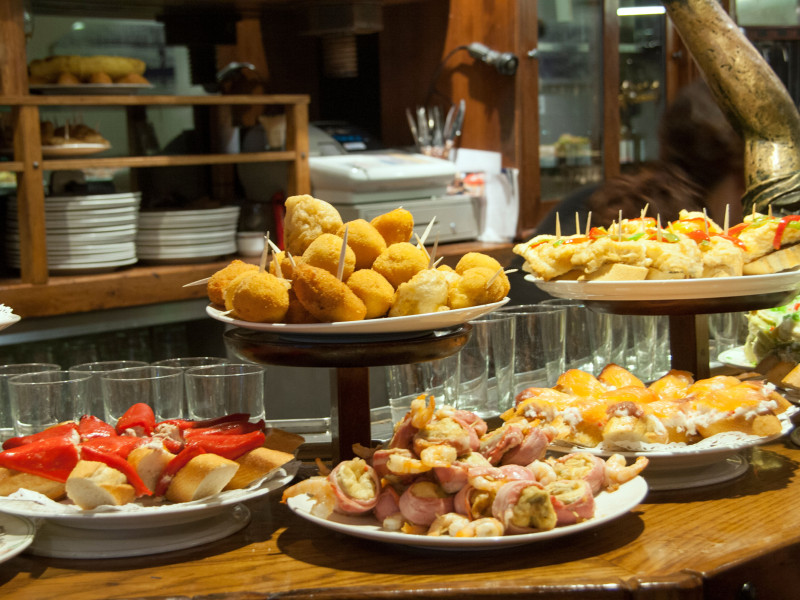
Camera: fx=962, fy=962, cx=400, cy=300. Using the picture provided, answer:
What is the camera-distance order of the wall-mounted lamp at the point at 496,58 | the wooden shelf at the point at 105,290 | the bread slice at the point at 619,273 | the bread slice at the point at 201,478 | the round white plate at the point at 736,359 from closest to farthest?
the bread slice at the point at 201,478 → the bread slice at the point at 619,273 → the round white plate at the point at 736,359 → the wooden shelf at the point at 105,290 → the wall-mounted lamp at the point at 496,58

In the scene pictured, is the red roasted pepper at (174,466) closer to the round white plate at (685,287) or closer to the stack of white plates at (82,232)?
the round white plate at (685,287)

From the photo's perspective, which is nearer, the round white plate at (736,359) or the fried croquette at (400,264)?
the fried croquette at (400,264)

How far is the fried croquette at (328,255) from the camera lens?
1.15 meters

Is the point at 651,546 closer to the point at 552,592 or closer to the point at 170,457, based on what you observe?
the point at 552,592

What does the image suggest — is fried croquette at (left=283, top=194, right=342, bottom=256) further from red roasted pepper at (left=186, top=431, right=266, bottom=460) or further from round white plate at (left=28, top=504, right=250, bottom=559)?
round white plate at (left=28, top=504, right=250, bottom=559)

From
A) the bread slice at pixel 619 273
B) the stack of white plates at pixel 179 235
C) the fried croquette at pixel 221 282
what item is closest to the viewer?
the fried croquette at pixel 221 282

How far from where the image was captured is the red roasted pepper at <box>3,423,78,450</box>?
113 centimetres

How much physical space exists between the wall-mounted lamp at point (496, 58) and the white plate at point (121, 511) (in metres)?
2.94

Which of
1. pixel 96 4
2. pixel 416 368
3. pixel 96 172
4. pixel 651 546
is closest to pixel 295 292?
pixel 416 368

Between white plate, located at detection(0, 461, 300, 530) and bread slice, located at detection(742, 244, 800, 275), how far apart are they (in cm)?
81

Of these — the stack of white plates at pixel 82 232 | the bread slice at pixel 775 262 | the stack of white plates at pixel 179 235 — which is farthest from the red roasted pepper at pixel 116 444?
the stack of white plates at pixel 179 235

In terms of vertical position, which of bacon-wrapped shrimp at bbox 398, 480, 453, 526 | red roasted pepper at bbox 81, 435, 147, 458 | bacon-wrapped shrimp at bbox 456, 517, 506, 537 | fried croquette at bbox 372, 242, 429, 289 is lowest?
bacon-wrapped shrimp at bbox 456, 517, 506, 537

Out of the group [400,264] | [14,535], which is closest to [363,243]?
[400,264]

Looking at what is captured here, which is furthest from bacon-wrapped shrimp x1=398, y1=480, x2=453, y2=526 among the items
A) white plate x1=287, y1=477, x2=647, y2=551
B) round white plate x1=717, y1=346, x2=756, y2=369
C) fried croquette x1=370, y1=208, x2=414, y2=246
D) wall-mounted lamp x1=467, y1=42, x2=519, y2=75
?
wall-mounted lamp x1=467, y1=42, x2=519, y2=75
